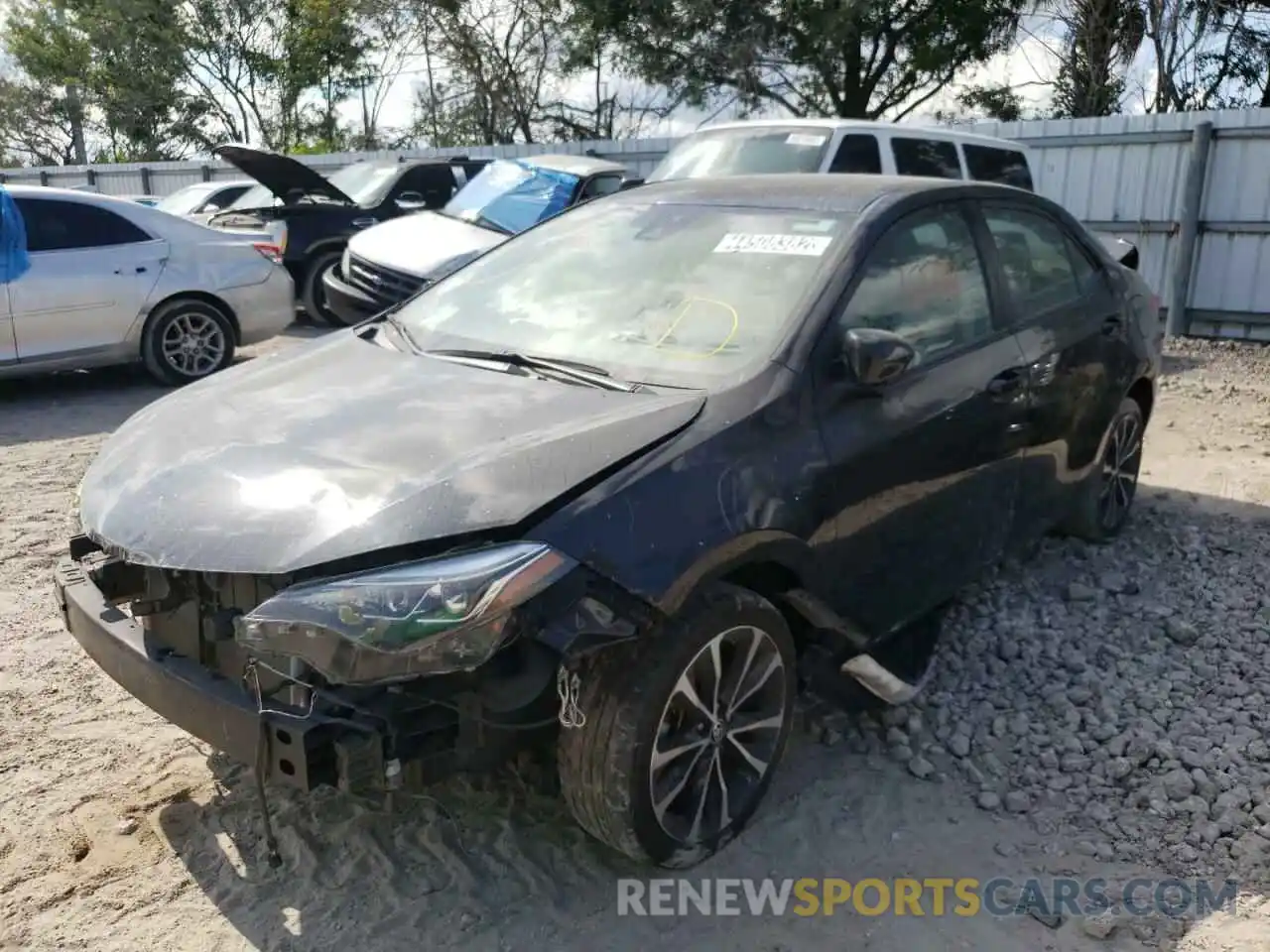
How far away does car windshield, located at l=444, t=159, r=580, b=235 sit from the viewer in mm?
9680

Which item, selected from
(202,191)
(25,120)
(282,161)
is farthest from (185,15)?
(282,161)

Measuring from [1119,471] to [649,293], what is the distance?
2.78 meters

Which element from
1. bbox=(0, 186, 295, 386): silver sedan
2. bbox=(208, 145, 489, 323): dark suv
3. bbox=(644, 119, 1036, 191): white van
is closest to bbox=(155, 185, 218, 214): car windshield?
bbox=(208, 145, 489, 323): dark suv

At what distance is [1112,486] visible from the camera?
5027 mm

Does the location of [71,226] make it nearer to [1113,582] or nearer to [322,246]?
[322,246]

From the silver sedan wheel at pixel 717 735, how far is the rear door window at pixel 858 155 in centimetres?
603

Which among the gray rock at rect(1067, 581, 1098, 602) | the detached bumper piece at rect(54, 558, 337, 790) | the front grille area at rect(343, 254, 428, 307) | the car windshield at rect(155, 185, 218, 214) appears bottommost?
the gray rock at rect(1067, 581, 1098, 602)

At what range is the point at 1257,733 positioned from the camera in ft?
11.5

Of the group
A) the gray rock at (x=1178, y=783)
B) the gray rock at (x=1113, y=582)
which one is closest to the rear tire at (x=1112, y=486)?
the gray rock at (x=1113, y=582)

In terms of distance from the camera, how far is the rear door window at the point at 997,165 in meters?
9.27

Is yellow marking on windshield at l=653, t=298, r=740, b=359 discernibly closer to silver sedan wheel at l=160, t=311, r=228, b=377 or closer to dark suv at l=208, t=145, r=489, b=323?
silver sedan wheel at l=160, t=311, r=228, b=377

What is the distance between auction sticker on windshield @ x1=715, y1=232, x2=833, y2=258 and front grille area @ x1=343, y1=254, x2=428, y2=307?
A: 5501 mm

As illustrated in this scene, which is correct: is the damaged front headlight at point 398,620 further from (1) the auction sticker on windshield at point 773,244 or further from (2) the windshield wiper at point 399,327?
(1) the auction sticker on windshield at point 773,244

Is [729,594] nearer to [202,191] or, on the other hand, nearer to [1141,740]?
[1141,740]
